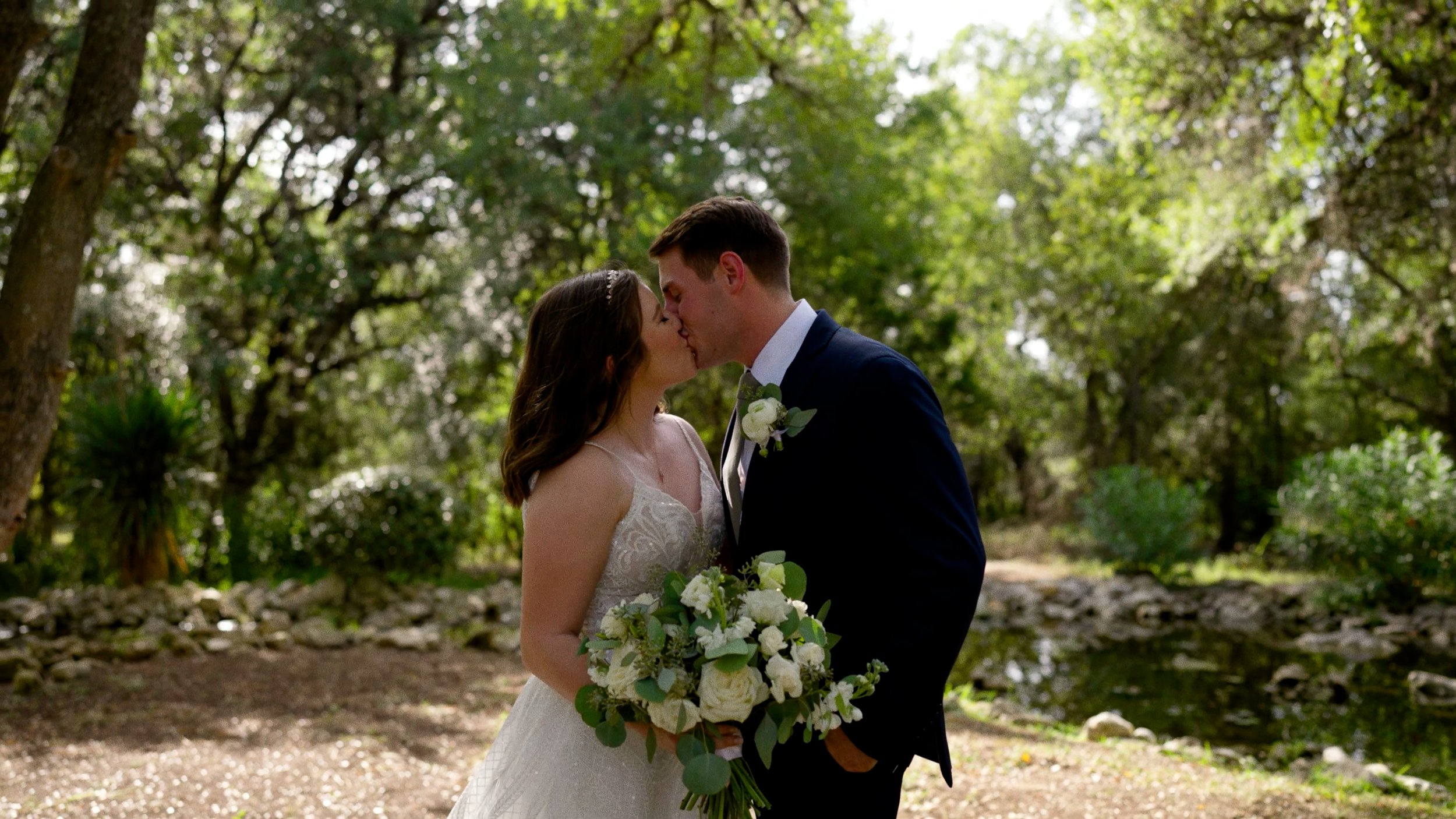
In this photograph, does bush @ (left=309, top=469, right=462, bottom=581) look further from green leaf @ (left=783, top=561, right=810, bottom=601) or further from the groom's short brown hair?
green leaf @ (left=783, top=561, right=810, bottom=601)

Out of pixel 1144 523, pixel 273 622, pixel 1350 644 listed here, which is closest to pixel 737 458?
pixel 273 622

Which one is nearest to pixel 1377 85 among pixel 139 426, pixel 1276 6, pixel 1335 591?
pixel 1276 6

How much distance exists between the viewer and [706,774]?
2.26 m

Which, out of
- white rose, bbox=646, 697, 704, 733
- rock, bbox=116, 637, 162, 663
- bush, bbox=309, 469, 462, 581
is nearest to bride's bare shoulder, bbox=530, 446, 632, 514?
white rose, bbox=646, 697, 704, 733

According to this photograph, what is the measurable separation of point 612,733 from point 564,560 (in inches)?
16.4

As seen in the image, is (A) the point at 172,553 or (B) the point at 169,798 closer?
(B) the point at 169,798

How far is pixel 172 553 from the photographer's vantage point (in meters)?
11.4

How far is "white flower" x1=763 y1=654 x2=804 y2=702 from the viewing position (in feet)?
7.20

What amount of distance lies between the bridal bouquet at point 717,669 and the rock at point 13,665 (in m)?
7.52

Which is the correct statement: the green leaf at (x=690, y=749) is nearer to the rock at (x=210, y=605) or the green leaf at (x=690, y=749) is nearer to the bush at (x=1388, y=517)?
the rock at (x=210, y=605)

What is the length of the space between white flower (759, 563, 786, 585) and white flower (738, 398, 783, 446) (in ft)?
1.18

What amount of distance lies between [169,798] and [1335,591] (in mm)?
13396

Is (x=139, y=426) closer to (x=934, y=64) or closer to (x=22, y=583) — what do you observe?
(x=22, y=583)

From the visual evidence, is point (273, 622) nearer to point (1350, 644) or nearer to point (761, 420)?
point (761, 420)
